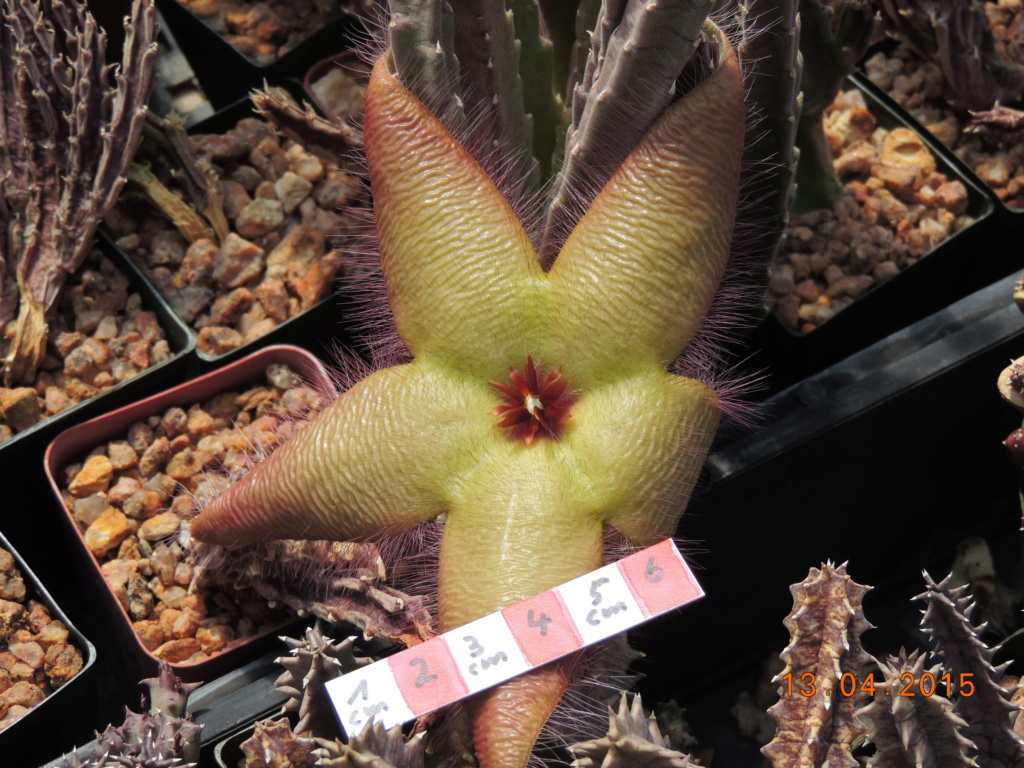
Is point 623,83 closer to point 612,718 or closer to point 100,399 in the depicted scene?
point 612,718

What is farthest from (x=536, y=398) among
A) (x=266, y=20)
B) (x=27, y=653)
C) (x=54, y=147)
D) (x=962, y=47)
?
(x=266, y=20)

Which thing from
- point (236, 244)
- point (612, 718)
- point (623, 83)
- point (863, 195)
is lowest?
point (612, 718)

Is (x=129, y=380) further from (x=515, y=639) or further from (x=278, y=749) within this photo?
(x=515, y=639)

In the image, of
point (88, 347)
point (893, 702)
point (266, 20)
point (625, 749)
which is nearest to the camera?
point (625, 749)

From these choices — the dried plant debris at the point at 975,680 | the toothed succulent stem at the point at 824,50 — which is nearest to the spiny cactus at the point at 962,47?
the toothed succulent stem at the point at 824,50

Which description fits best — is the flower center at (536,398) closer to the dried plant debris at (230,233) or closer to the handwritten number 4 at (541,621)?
the handwritten number 4 at (541,621)

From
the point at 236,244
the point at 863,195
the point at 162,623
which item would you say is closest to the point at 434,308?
the point at 162,623
